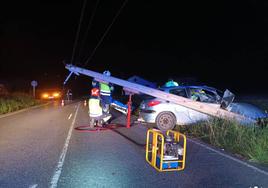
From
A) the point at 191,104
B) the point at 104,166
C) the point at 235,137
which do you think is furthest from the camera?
the point at 191,104

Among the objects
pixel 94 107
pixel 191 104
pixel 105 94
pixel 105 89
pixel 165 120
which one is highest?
pixel 105 89

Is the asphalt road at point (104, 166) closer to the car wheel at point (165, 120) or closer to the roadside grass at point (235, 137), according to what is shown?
the roadside grass at point (235, 137)

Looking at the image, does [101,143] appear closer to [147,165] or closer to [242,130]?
[147,165]

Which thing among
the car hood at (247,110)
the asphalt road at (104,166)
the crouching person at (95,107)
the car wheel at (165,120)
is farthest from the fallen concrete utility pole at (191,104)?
the asphalt road at (104,166)

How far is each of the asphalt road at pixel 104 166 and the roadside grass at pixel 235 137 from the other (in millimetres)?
500

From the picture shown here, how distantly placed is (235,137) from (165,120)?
303 centimetres

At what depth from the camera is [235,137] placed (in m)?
8.88

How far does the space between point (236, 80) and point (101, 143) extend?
37.4m

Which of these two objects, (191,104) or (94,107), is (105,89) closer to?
(94,107)

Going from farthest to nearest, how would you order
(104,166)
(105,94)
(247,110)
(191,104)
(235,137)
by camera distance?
(105,94) < (191,104) < (247,110) < (235,137) < (104,166)

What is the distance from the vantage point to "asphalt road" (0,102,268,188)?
5.39m

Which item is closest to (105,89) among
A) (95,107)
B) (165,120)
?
(95,107)

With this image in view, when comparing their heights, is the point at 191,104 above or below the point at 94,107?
above

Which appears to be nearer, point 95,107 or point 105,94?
point 95,107
